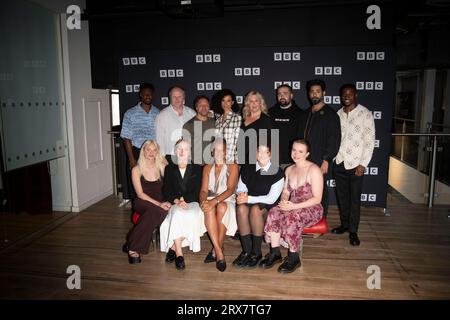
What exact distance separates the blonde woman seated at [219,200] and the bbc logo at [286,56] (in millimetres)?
2093

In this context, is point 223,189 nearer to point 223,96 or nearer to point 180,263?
point 180,263

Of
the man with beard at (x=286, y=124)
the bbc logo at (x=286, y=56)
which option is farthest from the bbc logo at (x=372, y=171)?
the bbc logo at (x=286, y=56)

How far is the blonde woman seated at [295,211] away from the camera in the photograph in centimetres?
326

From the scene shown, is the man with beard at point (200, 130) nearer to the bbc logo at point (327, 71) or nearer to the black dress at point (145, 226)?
the black dress at point (145, 226)

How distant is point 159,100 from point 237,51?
4.28 feet

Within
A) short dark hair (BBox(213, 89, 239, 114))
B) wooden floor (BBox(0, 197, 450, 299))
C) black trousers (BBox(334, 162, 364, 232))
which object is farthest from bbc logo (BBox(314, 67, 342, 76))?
wooden floor (BBox(0, 197, 450, 299))

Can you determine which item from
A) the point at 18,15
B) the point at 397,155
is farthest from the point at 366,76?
the point at 397,155

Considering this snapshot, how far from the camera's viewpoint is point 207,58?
5.14 m

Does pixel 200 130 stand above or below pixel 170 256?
above

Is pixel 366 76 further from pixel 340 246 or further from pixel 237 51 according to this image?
pixel 340 246

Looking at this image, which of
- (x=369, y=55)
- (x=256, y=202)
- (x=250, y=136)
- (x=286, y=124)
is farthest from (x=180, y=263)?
(x=369, y=55)

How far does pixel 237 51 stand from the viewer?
16.6 feet

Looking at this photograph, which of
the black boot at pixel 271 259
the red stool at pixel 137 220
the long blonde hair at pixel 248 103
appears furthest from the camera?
the long blonde hair at pixel 248 103

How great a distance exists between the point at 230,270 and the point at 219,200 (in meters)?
0.63
